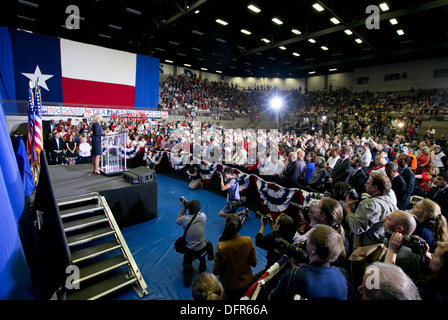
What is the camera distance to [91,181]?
17.9 ft

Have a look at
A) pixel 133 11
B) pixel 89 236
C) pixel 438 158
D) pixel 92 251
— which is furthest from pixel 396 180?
pixel 133 11

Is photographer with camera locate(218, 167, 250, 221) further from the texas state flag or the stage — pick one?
the texas state flag

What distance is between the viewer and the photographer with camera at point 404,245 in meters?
1.78

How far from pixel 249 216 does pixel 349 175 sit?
104 inches

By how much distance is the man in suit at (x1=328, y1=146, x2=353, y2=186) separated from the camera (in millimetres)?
5262

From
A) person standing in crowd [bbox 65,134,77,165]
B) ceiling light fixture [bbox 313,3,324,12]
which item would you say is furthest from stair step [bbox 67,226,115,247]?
ceiling light fixture [bbox 313,3,324,12]

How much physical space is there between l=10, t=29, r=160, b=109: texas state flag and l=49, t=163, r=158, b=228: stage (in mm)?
13387

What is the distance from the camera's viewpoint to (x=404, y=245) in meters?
1.82

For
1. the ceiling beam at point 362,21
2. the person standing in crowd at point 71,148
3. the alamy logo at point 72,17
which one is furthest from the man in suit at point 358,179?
the alamy logo at point 72,17

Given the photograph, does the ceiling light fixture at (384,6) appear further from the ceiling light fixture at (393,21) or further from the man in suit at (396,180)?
the man in suit at (396,180)

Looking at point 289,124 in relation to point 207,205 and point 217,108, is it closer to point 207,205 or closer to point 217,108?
point 217,108

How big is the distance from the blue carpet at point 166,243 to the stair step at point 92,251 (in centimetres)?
49

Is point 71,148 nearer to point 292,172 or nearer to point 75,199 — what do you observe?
point 75,199

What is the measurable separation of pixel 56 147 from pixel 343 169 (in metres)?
11.7
